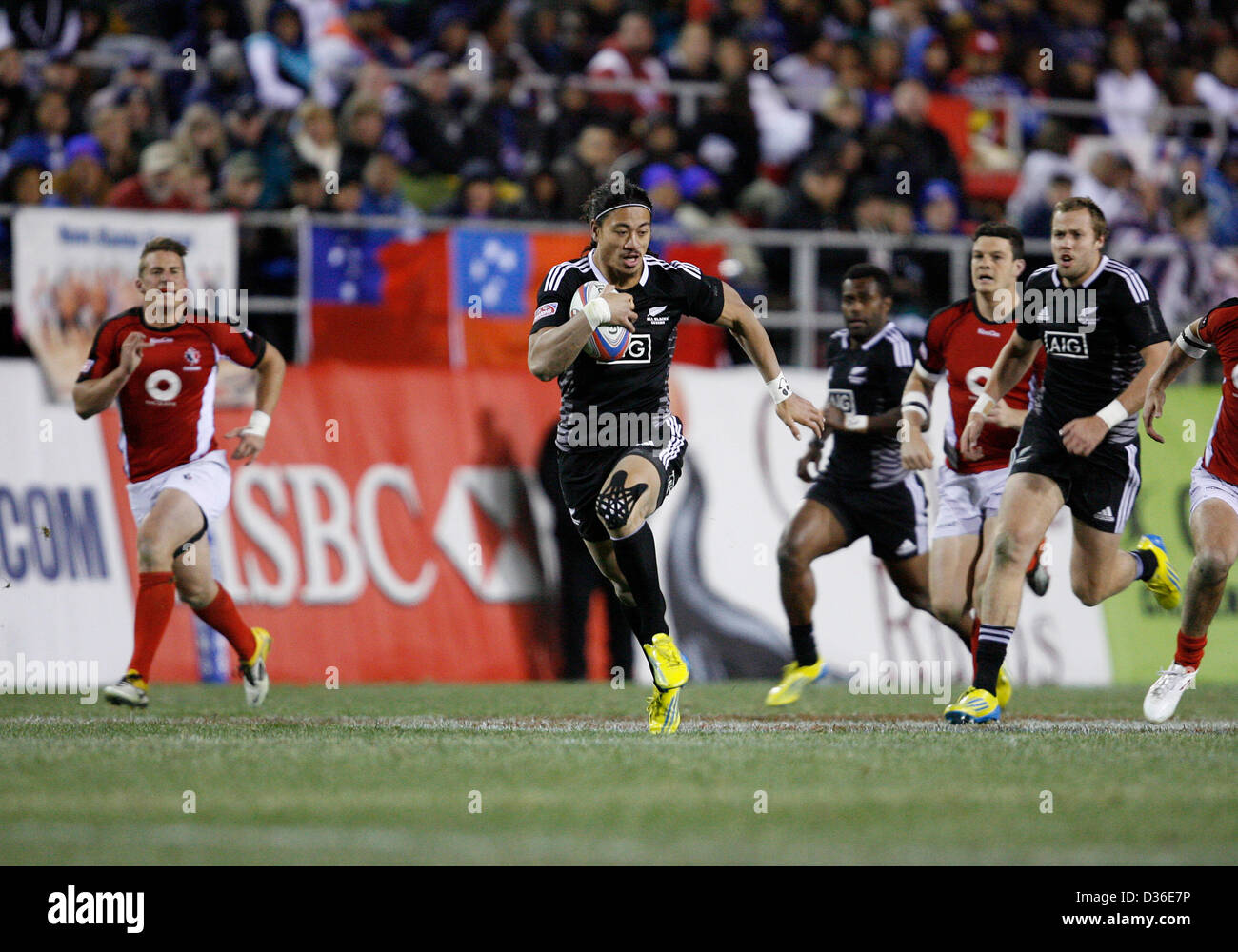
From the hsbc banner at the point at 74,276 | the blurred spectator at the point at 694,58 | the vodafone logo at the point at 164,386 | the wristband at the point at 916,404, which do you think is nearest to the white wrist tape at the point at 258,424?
the vodafone logo at the point at 164,386

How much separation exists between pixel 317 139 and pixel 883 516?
23.2ft

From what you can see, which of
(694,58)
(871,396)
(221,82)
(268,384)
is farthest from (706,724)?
(694,58)

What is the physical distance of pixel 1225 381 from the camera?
972 cm

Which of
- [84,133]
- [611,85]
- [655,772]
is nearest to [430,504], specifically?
[84,133]

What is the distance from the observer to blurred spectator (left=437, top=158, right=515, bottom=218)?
15.8 meters

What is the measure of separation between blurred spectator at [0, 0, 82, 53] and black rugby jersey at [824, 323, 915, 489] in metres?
8.57

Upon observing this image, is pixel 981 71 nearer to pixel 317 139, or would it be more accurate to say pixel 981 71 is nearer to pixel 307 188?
pixel 317 139

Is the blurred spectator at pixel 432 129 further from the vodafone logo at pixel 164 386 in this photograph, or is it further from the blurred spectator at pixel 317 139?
the vodafone logo at pixel 164 386

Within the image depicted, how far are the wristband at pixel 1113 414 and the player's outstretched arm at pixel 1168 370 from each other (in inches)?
5.2

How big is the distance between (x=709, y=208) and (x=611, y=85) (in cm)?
176

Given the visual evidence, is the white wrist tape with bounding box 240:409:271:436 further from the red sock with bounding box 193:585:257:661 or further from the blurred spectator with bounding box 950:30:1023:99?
the blurred spectator with bounding box 950:30:1023:99

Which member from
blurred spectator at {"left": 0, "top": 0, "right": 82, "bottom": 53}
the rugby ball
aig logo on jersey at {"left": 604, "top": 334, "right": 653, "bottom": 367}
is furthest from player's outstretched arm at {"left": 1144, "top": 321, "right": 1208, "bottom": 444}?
blurred spectator at {"left": 0, "top": 0, "right": 82, "bottom": 53}

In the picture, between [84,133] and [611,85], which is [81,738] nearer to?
[84,133]

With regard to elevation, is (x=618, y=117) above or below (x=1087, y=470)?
above
